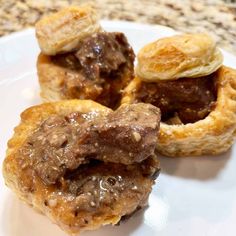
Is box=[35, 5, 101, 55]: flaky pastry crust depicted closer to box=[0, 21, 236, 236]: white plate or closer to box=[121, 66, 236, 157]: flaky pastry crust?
box=[0, 21, 236, 236]: white plate

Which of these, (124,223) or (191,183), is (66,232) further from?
(191,183)

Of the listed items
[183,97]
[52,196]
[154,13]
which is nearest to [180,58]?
[183,97]

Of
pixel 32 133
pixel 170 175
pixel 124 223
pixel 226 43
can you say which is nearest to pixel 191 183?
pixel 170 175

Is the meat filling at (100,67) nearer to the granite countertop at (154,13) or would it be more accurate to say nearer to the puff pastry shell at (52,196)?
the puff pastry shell at (52,196)

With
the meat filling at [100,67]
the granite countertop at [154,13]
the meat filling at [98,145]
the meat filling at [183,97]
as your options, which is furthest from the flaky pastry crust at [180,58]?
the granite countertop at [154,13]

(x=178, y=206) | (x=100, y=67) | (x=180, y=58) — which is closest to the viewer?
(x=178, y=206)

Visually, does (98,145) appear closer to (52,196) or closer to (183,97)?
(52,196)
